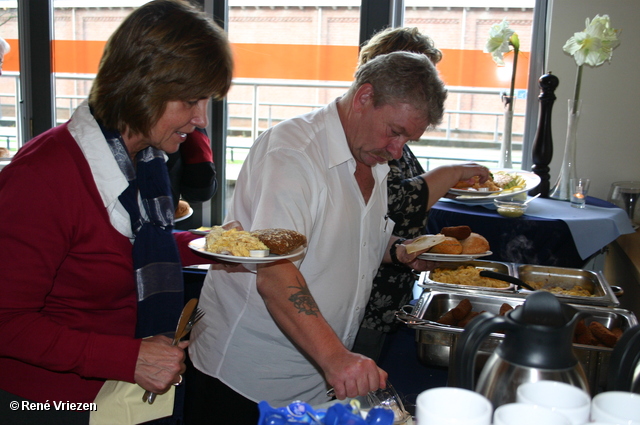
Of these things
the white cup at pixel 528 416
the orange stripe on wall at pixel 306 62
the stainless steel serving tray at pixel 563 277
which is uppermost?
the orange stripe on wall at pixel 306 62

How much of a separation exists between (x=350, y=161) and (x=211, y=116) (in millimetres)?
2928

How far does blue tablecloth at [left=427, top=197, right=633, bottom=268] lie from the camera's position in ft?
8.36

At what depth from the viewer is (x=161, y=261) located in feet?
4.47

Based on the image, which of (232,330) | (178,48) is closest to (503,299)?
(232,330)

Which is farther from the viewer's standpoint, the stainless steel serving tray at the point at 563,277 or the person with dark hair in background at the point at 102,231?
the stainless steel serving tray at the point at 563,277

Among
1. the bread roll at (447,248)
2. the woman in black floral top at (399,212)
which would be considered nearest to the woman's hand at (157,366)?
the woman in black floral top at (399,212)

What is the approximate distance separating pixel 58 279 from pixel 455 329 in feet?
2.93

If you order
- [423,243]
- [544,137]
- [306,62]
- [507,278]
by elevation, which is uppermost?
[306,62]

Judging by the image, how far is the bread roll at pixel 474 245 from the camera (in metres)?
1.91

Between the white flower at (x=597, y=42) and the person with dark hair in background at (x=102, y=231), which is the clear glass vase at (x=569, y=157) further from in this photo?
the person with dark hair in background at (x=102, y=231)

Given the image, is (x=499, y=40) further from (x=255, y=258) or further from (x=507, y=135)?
(x=255, y=258)

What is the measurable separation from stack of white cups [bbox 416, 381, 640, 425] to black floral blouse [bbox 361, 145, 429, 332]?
1.14 m

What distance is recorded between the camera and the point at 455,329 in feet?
4.52

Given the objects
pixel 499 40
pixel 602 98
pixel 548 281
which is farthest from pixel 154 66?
pixel 602 98
